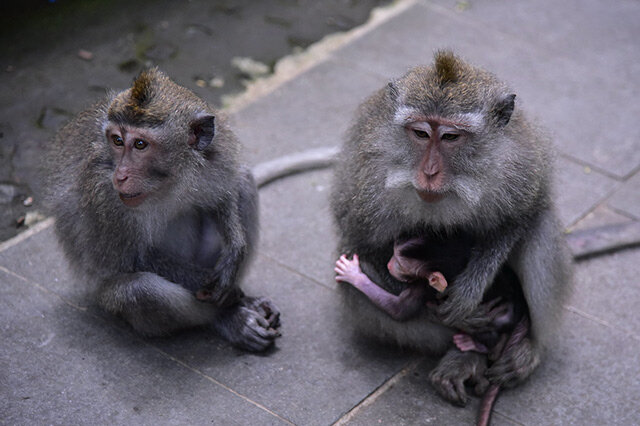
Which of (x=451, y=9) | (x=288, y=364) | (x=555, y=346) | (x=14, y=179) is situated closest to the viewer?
(x=288, y=364)

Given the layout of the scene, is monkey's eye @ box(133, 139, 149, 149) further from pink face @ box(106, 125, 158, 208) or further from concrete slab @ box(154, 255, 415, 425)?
concrete slab @ box(154, 255, 415, 425)

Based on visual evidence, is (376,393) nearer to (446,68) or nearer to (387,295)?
(387,295)

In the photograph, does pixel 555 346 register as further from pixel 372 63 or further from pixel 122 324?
pixel 372 63

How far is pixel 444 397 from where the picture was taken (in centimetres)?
491

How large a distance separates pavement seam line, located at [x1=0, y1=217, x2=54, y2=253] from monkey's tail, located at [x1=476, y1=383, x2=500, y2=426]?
2.93 metres

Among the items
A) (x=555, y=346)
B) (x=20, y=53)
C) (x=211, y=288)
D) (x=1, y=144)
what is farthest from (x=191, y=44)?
(x=555, y=346)

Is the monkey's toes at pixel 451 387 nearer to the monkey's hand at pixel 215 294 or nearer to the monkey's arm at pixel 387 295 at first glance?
the monkey's arm at pixel 387 295

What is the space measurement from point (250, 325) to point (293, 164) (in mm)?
1946

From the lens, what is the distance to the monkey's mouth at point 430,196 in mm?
4371

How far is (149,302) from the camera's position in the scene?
190 inches

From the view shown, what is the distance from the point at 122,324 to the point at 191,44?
399cm

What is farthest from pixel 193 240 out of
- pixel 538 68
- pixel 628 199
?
pixel 538 68

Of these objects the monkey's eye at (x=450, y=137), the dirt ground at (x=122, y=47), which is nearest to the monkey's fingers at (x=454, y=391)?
the monkey's eye at (x=450, y=137)

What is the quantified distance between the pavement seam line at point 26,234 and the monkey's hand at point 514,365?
294cm
